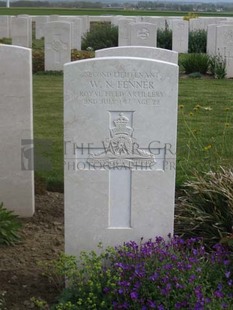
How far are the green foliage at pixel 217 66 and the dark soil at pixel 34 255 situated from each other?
9.20m

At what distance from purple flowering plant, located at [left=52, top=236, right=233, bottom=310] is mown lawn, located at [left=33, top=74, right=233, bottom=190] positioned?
1.53 metres

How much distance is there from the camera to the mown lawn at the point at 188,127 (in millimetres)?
6656

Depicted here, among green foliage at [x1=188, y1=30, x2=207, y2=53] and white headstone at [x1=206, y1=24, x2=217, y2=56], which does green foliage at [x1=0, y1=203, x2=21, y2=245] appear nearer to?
white headstone at [x1=206, y1=24, x2=217, y2=56]

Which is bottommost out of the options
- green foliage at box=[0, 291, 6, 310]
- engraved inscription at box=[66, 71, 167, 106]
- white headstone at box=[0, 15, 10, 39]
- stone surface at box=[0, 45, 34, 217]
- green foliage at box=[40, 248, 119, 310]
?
white headstone at box=[0, 15, 10, 39]

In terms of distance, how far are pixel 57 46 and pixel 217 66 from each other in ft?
12.3

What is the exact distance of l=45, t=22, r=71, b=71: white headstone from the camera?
52.5 feet

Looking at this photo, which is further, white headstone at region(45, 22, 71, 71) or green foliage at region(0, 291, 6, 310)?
white headstone at region(45, 22, 71, 71)

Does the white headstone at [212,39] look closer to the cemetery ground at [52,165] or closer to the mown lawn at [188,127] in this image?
the mown lawn at [188,127]

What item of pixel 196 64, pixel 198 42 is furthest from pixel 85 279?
pixel 198 42

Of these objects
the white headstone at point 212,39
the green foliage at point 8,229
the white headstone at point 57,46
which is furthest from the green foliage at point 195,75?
the green foliage at point 8,229

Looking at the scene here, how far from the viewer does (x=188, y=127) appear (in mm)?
6215

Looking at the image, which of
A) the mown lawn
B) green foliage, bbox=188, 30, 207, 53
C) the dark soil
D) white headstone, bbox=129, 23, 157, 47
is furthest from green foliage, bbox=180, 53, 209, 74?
the dark soil

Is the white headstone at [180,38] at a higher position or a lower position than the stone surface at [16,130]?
lower

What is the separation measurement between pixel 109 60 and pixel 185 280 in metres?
1.35
